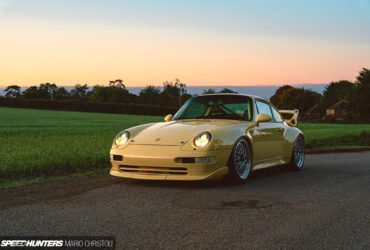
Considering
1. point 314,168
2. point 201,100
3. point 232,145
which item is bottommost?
point 314,168

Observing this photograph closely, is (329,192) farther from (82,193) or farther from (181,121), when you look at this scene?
(82,193)

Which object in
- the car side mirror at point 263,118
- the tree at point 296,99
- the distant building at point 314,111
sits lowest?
the distant building at point 314,111

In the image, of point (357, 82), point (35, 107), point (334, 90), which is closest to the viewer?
point (35, 107)

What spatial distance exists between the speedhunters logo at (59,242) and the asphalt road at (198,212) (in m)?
0.13

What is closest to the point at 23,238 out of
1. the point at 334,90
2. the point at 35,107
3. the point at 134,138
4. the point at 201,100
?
the point at 134,138

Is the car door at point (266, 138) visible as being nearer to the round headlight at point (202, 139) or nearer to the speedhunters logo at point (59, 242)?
the round headlight at point (202, 139)

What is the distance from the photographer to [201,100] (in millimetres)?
9359

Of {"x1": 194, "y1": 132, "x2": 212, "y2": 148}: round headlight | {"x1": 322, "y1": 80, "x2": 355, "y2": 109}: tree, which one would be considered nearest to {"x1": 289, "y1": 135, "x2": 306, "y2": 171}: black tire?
{"x1": 194, "y1": 132, "x2": 212, "y2": 148}: round headlight

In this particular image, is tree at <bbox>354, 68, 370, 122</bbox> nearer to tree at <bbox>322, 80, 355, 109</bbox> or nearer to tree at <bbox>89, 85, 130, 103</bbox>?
tree at <bbox>322, 80, 355, 109</bbox>

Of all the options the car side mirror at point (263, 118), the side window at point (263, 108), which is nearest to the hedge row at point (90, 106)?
the side window at point (263, 108)

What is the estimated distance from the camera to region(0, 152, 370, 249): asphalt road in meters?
4.52

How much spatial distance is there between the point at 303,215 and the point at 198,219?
1.17m

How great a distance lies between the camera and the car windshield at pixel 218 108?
→ 890cm

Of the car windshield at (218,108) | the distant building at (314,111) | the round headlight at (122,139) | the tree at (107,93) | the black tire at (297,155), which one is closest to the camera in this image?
the round headlight at (122,139)
